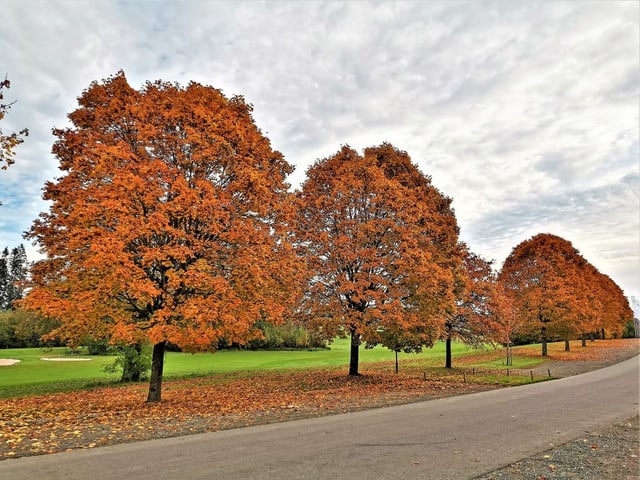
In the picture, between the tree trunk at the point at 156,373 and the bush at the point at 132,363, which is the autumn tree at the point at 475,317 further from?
the bush at the point at 132,363

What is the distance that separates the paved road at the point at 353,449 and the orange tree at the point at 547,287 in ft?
93.0

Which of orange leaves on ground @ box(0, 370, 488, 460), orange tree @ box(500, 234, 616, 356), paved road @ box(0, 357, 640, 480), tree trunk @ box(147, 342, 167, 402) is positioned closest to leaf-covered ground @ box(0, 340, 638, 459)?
orange leaves on ground @ box(0, 370, 488, 460)

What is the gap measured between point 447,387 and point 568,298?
25.9 meters

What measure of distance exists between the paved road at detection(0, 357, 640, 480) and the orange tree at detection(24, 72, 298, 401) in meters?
4.47

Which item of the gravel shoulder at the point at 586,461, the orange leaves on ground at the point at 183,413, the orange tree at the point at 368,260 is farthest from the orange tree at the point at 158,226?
the gravel shoulder at the point at 586,461

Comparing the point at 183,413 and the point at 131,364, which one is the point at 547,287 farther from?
the point at 183,413

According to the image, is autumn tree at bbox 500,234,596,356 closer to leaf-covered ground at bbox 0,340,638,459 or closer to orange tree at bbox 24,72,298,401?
leaf-covered ground at bbox 0,340,638,459

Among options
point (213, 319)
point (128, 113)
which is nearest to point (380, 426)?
point (213, 319)

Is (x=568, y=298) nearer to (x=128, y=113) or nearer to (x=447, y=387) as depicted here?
(x=447, y=387)

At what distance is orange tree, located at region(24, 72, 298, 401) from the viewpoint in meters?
12.2

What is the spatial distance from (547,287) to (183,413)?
125 ft

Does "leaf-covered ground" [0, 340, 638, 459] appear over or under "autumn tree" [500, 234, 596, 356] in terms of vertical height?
under

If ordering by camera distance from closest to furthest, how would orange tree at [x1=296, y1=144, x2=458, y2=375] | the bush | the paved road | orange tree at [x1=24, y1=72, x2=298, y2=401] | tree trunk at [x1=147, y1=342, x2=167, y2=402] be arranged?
the paved road < orange tree at [x1=24, y1=72, x2=298, y2=401] < tree trunk at [x1=147, y1=342, x2=167, y2=402] < orange tree at [x1=296, y1=144, x2=458, y2=375] < the bush

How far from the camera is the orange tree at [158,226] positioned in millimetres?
12219
